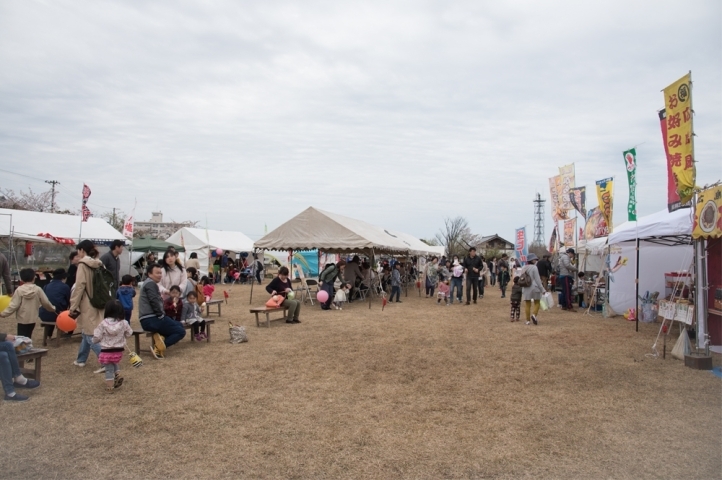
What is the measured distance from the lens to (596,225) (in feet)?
46.4

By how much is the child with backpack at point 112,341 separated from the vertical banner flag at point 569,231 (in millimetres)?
16641

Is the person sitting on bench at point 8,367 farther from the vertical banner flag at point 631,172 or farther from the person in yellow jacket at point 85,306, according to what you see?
the vertical banner flag at point 631,172

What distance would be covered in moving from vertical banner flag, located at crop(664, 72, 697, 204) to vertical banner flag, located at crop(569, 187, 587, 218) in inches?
416

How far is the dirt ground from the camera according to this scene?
3.44 metres

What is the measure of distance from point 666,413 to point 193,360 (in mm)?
5665

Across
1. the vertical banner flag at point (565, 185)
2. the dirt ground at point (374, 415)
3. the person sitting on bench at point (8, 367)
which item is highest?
the vertical banner flag at point (565, 185)

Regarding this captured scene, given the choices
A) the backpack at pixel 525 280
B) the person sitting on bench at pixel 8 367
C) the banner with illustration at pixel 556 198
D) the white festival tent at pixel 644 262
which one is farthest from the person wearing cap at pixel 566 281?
the person sitting on bench at pixel 8 367

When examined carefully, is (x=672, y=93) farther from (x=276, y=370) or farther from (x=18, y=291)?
(x=18, y=291)

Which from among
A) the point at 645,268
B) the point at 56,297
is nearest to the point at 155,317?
the point at 56,297

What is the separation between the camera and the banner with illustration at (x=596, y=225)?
1314cm

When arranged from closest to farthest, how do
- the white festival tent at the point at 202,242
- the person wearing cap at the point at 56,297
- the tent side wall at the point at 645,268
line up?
the person wearing cap at the point at 56,297 < the tent side wall at the point at 645,268 < the white festival tent at the point at 202,242

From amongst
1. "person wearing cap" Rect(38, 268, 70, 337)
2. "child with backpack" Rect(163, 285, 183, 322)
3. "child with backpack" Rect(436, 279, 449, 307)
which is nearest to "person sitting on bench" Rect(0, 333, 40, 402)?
"child with backpack" Rect(163, 285, 183, 322)

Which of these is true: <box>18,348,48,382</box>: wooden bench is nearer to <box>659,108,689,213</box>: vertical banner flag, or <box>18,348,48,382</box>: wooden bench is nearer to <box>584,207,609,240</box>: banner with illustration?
<box>659,108,689,213</box>: vertical banner flag

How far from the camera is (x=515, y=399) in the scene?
16.2 ft
